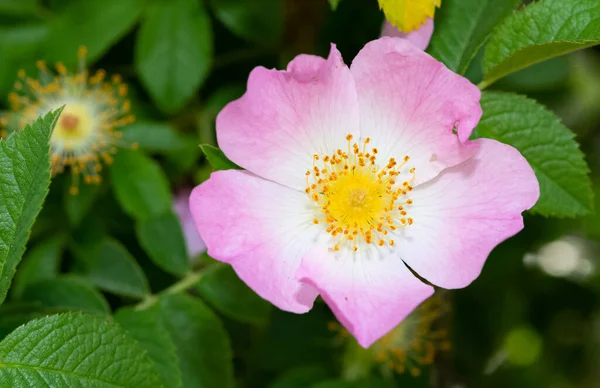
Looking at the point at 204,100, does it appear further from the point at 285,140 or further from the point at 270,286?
the point at 270,286

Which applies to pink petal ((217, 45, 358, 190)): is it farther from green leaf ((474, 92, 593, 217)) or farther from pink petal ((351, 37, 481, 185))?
green leaf ((474, 92, 593, 217))

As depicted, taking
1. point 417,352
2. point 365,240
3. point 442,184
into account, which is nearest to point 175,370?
point 365,240

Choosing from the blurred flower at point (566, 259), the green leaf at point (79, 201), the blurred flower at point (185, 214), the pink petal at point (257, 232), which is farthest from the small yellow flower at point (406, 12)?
the blurred flower at point (566, 259)

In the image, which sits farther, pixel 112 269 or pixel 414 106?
pixel 112 269

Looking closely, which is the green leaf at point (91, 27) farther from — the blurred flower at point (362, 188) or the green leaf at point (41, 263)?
the blurred flower at point (362, 188)

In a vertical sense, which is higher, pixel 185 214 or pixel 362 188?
pixel 362 188

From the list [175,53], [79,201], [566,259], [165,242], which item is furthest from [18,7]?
[566,259]

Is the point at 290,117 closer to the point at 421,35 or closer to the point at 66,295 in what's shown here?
the point at 421,35

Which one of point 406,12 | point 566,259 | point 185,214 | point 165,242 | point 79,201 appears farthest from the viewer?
point 566,259

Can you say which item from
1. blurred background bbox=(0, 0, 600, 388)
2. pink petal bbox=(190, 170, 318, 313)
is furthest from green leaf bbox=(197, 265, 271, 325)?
pink petal bbox=(190, 170, 318, 313)
